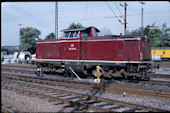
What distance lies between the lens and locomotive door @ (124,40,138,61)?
13.3 m

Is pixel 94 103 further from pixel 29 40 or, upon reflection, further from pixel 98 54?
pixel 29 40

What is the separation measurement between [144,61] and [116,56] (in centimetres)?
199

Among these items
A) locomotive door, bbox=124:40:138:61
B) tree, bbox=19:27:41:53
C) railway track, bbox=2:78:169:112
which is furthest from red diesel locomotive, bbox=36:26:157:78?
tree, bbox=19:27:41:53

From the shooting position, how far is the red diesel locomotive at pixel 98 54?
13.5 metres

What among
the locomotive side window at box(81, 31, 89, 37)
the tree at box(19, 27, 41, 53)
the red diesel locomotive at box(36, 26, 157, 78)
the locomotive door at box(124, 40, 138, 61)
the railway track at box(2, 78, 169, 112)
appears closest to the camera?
the railway track at box(2, 78, 169, 112)

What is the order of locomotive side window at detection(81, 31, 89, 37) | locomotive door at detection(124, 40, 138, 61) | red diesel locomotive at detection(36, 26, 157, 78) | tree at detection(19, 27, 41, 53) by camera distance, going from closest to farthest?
locomotive door at detection(124, 40, 138, 61) → red diesel locomotive at detection(36, 26, 157, 78) → locomotive side window at detection(81, 31, 89, 37) → tree at detection(19, 27, 41, 53)

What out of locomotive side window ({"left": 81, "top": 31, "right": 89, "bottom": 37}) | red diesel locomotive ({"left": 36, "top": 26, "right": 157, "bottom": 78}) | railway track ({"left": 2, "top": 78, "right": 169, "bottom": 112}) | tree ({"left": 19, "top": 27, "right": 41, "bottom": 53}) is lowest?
railway track ({"left": 2, "top": 78, "right": 169, "bottom": 112})

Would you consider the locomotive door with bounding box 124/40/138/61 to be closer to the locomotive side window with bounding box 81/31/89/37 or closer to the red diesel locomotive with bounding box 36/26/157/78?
the red diesel locomotive with bounding box 36/26/157/78

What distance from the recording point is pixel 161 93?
956 centimetres

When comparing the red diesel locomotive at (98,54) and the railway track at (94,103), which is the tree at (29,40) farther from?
the railway track at (94,103)

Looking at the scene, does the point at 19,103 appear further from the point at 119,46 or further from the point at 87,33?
the point at 87,33

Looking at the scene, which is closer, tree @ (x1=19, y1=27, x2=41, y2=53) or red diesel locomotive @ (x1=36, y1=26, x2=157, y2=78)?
red diesel locomotive @ (x1=36, y1=26, x2=157, y2=78)

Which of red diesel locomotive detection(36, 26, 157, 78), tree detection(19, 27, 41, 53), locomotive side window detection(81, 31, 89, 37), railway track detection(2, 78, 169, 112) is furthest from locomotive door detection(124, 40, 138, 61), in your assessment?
tree detection(19, 27, 41, 53)

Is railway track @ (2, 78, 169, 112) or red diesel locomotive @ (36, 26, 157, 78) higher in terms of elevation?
red diesel locomotive @ (36, 26, 157, 78)
